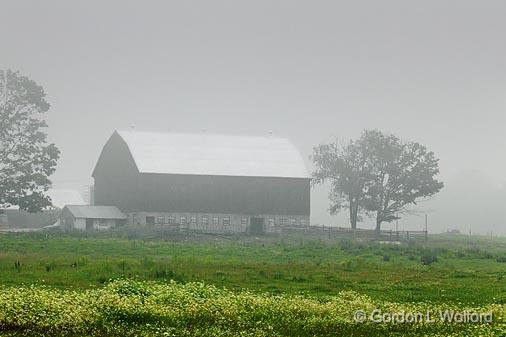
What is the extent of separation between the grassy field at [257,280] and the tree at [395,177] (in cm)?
3533

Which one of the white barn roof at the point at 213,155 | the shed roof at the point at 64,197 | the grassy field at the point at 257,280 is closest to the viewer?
the grassy field at the point at 257,280

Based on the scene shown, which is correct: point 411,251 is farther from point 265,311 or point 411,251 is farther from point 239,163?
point 239,163

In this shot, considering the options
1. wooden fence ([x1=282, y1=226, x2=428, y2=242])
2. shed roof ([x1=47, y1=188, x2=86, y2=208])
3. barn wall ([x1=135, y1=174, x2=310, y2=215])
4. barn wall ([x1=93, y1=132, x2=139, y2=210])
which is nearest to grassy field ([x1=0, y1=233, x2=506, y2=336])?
wooden fence ([x1=282, y1=226, x2=428, y2=242])

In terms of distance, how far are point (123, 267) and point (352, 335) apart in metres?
18.3

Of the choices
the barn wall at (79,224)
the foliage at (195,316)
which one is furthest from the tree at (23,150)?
the foliage at (195,316)

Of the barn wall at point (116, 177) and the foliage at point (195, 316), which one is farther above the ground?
the barn wall at point (116, 177)

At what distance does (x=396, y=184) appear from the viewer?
94938 millimetres

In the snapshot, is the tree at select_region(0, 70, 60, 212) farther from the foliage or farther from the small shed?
the foliage

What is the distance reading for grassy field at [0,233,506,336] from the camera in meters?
19.8

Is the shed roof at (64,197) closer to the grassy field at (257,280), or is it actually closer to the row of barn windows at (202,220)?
the row of barn windows at (202,220)

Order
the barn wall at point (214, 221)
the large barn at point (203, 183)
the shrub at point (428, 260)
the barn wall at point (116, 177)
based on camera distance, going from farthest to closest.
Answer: the barn wall at point (116, 177)
the large barn at point (203, 183)
the barn wall at point (214, 221)
the shrub at point (428, 260)

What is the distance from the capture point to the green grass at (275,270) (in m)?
29.2

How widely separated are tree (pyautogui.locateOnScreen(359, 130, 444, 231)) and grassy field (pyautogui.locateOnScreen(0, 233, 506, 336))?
35332 millimetres

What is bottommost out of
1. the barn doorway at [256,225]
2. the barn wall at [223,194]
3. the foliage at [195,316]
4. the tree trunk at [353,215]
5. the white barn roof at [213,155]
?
the foliage at [195,316]
